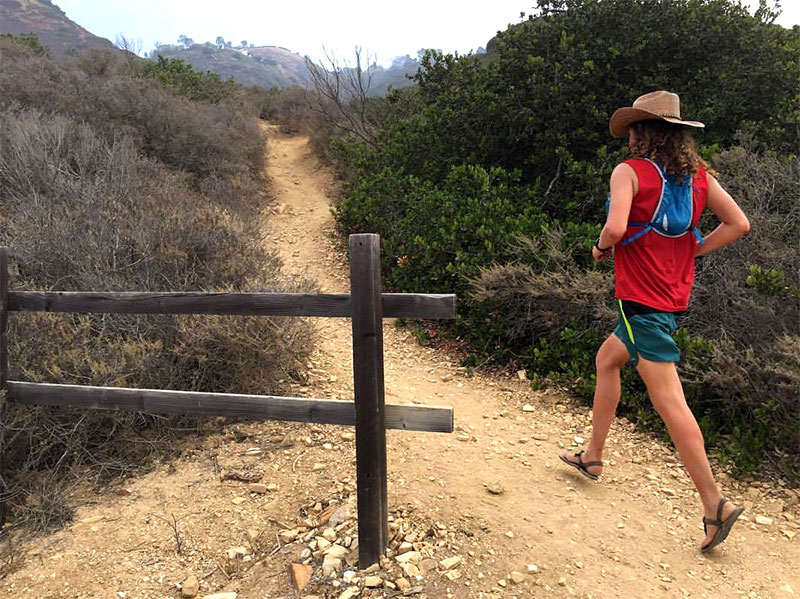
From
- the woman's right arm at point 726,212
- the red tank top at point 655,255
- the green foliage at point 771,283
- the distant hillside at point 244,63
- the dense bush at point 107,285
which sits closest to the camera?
the red tank top at point 655,255

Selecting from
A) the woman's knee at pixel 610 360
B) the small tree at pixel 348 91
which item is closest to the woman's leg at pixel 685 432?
the woman's knee at pixel 610 360

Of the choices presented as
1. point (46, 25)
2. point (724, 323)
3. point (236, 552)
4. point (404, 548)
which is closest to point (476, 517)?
point (404, 548)

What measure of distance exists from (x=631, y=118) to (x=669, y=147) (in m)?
0.23

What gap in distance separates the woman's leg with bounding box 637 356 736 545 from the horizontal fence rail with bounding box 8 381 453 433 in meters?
0.98

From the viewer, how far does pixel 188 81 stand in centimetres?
1800

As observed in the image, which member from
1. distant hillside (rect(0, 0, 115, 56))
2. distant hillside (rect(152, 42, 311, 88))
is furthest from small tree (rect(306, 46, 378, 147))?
distant hillside (rect(152, 42, 311, 88))

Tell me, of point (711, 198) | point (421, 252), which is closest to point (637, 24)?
point (421, 252)

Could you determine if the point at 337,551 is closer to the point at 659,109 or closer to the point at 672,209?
the point at 672,209

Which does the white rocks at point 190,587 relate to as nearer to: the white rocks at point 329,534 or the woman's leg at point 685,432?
the white rocks at point 329,534

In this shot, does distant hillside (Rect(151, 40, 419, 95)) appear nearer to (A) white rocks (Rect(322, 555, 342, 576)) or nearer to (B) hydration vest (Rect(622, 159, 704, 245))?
(B) hydration vest (Rect(622, 159, 704, 245))

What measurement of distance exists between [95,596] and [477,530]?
190 centimetres

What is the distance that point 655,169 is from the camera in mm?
2510

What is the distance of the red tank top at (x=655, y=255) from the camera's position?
2.51m

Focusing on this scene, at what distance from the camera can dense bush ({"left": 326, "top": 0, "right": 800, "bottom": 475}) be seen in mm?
4008
